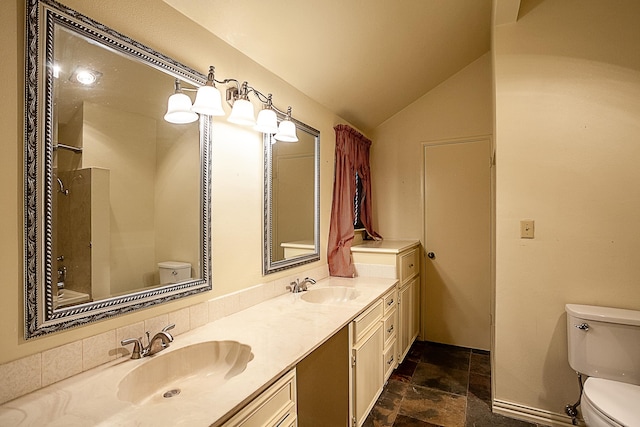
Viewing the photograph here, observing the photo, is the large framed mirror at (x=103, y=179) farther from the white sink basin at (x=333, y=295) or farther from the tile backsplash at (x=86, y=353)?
the white sink basin at (x=333, y=295)

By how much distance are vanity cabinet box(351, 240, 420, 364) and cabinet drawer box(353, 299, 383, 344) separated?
0.49 m

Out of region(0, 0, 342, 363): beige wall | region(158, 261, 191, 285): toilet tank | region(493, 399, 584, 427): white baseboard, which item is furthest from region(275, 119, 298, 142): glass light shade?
region(493, 399, 584, 427): white baseboard

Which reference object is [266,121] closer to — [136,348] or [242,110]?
[242,110]

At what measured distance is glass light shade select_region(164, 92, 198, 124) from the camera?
1.26 meters

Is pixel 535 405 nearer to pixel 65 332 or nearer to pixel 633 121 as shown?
pixel 633 121

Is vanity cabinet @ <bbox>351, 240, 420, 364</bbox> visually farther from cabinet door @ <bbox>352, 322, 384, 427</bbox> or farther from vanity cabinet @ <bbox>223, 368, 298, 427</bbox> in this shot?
vanity cabinet @ <bbox>223, 368, 298, 427</bbox>

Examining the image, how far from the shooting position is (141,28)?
3.90ft

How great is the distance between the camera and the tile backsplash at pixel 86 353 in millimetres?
867

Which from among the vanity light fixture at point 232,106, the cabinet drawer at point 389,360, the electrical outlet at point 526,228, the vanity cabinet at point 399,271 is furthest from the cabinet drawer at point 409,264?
the vanity light fixture at point 232,106

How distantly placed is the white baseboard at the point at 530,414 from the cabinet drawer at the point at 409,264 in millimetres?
1027

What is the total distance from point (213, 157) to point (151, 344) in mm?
846

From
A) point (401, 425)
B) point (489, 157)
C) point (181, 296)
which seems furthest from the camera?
point (489, 157)

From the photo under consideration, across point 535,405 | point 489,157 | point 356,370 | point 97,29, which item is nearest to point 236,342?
point 356,370

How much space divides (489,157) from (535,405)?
2026 millimetres
